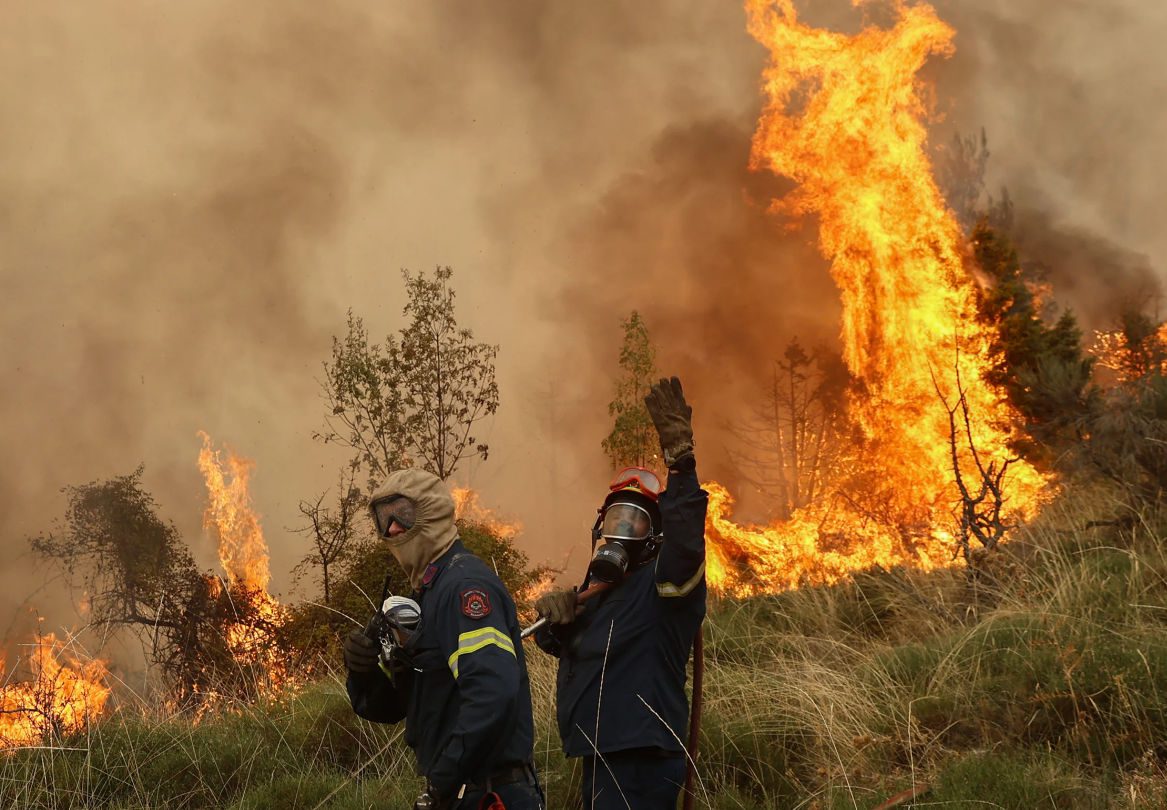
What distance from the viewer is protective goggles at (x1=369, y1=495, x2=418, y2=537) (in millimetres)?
4074

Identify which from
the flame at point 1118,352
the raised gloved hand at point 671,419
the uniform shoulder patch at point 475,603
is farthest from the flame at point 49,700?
the flame at point 1118,352

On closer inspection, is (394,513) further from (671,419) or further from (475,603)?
(671,419)

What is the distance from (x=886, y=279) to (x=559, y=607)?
1522cm

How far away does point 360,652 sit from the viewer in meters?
3.89

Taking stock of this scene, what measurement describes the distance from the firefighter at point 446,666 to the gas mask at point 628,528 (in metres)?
0.83

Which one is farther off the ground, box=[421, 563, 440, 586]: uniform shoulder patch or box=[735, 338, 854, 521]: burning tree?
box=[735, 338, 854, 521]: burning tree

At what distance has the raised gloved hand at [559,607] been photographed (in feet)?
15.5

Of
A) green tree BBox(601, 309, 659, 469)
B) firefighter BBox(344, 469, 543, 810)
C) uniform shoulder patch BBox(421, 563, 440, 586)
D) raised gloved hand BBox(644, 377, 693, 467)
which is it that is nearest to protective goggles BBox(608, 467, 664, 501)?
raised gloved hand BBox(644, 377, 693, 467)

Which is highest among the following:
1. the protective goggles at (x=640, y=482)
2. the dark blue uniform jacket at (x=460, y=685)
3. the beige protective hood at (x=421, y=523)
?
the protective goggles at (x=640, y=482)

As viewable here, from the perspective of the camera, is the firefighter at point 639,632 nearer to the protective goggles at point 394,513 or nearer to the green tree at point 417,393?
the protective goggles at point 394,513

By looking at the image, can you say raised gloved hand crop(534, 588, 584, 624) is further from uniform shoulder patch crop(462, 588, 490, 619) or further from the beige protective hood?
uniform shoulder patch crop(462, 588, 490, 619)

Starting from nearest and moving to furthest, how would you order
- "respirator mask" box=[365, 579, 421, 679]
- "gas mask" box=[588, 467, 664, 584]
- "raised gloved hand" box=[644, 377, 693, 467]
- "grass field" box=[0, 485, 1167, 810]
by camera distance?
1. "respirator mask" box=[365, 579, 421, 679]
2. "raised gloved hand" box=[644, 377, 693, 467]
3. "gas mask" box=[588, 467, 664, 584]
4. "grass field" box=[0, 485, 1167, 810]

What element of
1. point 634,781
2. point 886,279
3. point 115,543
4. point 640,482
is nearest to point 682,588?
point 640,482

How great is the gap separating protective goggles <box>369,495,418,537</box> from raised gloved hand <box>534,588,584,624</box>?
0.92 metres
